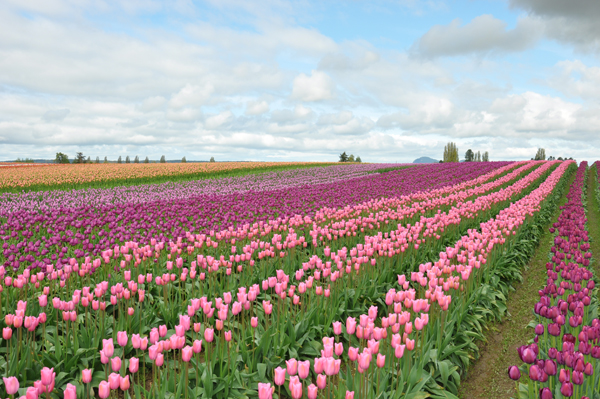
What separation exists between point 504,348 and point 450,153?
114 metres

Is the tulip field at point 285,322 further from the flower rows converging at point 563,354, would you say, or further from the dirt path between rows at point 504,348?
the dirt path between rows at point 504,348

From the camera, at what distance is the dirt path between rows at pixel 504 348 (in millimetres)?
5039

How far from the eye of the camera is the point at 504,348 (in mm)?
6141

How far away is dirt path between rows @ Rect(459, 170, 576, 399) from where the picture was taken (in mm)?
5039

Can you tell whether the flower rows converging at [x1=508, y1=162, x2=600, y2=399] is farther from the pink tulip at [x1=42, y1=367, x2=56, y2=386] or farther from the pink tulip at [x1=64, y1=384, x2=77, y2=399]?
the pink tulip at [x1=42, y1=367, x2=56, y2=386]

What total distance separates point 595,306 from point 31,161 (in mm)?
119241

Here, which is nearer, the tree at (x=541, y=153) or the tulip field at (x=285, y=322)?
the tulip field at (x=285, y=322)

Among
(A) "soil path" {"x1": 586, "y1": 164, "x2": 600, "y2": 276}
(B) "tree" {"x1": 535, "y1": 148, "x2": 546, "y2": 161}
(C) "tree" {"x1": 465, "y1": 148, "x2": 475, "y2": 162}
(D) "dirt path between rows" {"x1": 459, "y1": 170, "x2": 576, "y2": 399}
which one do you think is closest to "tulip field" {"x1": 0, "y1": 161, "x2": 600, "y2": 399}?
(D) "dirt path between rows" {"x1": 459, "y1": 170, "x2": 576, "y2": 399}

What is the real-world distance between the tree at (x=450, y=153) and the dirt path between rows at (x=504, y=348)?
108m

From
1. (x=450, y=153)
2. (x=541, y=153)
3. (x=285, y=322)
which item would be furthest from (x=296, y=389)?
(x=541, y=153)

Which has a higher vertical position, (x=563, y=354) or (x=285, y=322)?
(x=563, y=354)

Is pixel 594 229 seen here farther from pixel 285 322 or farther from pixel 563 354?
pixel 285 322

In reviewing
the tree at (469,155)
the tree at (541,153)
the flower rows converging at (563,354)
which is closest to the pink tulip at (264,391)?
the flower rows converging at (563,354)

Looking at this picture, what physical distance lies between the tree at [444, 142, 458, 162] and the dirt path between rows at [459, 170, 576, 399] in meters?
108
